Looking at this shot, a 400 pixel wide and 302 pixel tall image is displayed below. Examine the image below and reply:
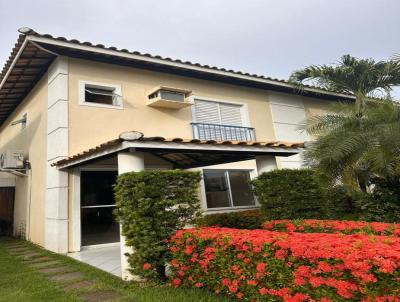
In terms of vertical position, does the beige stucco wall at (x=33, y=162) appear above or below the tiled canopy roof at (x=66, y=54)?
below

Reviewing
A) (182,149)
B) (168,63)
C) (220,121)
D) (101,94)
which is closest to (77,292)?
(182,149)

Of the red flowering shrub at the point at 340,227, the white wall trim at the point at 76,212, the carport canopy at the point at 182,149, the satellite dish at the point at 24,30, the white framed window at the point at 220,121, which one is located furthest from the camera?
the white framed window at the point at 220,121

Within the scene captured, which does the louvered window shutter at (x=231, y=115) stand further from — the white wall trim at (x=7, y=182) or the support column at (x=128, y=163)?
the white wall trim at (x=7, y=182)

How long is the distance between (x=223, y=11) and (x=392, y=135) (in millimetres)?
6155

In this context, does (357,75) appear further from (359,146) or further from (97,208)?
(97,208)

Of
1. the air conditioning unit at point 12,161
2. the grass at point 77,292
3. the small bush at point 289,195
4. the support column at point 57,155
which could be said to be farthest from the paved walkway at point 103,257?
the air conditioning unit at point 12,161

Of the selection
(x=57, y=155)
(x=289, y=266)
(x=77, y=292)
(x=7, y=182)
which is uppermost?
(x=7, y=182)

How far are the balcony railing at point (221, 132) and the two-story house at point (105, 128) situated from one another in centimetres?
5

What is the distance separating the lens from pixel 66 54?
10250 mm

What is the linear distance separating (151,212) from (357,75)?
38.1 ft

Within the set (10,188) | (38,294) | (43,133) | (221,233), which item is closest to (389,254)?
(221,233)

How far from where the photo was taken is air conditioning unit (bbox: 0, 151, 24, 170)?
11977 millimetres

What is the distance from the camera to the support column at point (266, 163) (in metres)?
8.40

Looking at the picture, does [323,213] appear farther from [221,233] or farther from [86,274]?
[86,274]
